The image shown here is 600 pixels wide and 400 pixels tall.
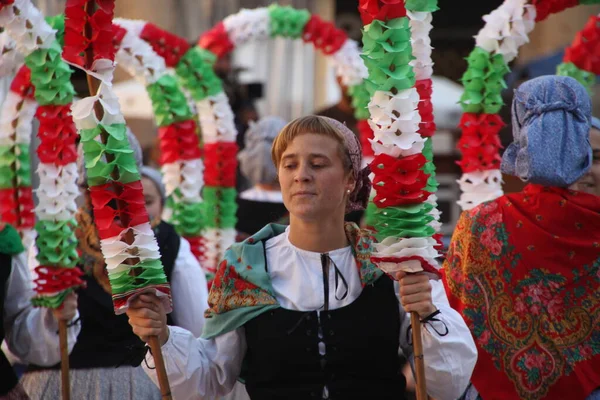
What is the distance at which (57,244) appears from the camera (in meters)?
4.20

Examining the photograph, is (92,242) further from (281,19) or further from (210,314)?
(281,19)

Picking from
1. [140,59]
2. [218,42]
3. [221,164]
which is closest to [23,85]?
[140,59]

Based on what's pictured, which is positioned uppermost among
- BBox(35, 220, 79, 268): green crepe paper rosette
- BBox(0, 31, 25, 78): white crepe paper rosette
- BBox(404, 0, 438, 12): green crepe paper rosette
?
BBox(404, 0, 438, 12): green crepe paper rosette

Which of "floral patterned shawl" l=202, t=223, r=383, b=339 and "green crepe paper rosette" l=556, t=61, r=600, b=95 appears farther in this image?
"green crepe paper rosette" l=556, t=61, r=600, b=95

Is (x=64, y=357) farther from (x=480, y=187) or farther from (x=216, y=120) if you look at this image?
(x=216, y=120)

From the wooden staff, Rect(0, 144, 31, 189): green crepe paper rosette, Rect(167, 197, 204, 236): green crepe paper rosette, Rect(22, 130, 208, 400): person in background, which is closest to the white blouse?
the wooden staff

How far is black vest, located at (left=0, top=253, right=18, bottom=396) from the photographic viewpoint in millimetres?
3938

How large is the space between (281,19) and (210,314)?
12.6 feet

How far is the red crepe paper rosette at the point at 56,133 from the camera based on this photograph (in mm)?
4277

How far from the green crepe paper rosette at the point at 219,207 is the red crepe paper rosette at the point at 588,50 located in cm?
227

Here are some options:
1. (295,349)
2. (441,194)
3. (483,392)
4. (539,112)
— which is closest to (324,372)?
(295,349)

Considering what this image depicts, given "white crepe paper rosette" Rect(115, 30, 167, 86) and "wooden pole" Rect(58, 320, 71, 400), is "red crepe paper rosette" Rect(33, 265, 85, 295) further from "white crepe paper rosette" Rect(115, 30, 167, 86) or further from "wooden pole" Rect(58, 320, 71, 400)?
"white crepe paper rosette" Rect(115, 30, 167, 86)

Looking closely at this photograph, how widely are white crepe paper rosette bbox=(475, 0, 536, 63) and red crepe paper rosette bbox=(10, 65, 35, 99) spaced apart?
2295 millimetres

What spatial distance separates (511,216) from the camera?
3.75m
